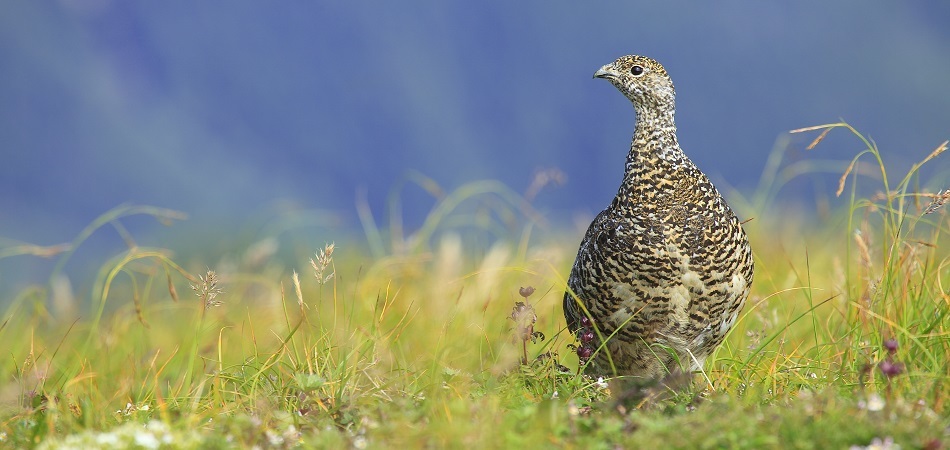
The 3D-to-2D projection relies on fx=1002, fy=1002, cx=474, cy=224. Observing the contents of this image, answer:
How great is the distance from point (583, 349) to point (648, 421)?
1358mm

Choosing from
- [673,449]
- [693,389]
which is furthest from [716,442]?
[693,389]

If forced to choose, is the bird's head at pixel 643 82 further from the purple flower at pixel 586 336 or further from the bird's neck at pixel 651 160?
the purple flower at pixel 586 336

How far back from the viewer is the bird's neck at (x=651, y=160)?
5.00 metres

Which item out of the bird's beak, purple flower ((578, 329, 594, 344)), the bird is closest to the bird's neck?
the bird

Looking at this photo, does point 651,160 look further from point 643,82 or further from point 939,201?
point 939,201

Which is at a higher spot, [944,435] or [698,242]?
[698,242]

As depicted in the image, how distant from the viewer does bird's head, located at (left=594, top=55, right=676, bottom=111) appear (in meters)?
5.25

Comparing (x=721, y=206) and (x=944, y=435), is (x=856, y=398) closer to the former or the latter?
(x=944, y=435)

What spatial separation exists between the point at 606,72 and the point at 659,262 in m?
1.24

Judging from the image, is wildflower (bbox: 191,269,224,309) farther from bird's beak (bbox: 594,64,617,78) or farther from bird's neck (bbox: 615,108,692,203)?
bird's beak (bbox: 594,64,617,78)

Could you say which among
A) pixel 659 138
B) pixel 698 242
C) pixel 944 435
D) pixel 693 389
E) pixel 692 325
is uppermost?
pixel 659 138

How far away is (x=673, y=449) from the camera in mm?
3395

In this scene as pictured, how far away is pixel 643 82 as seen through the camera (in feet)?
17.3

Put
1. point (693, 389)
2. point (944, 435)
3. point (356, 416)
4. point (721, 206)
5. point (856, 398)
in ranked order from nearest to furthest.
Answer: point (944, 435)
point (856, 398)
point (356, 416)
point (693, 389)
point (721, 206)
